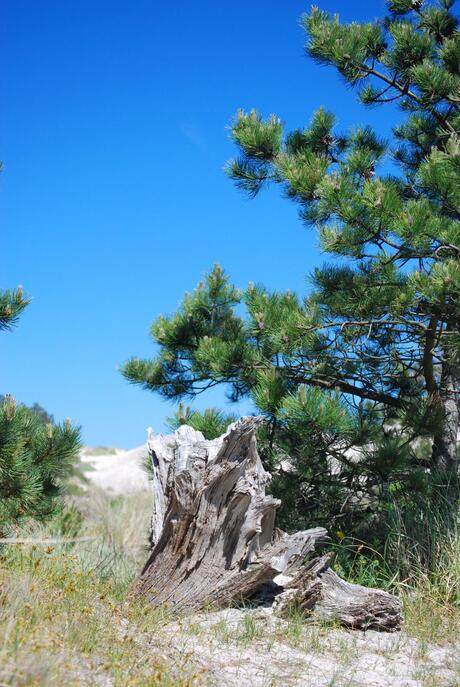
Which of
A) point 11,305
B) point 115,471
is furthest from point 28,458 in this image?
point 115,471

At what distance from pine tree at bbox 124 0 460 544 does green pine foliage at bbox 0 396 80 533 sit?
113 cm

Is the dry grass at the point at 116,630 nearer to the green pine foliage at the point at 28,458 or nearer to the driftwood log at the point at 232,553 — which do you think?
the driftwood log at the point at 232,553

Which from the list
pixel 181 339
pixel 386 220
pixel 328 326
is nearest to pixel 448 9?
pixel 386 220

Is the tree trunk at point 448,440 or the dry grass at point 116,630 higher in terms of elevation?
the tree trunk at point 448,440

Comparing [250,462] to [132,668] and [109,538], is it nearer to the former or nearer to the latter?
[132,668]

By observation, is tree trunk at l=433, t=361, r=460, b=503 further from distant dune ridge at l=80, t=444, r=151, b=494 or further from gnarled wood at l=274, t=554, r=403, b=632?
distant dune ridge at l=80, t=444, r=151, b=494

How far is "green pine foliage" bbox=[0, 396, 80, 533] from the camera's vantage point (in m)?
5.23

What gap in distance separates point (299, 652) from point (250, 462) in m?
1.24

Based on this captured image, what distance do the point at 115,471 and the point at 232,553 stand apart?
66.3 feet

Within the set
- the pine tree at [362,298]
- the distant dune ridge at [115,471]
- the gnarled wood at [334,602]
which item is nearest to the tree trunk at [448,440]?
the pine tree at [362,298]

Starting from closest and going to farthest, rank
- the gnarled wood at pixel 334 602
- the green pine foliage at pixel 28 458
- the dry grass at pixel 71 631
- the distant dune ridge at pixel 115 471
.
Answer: the dry grass at pixel 71 631 < the gnarled wood at pixel 334 602 < the green pine foliage at pixel 28 458 < the distant dune ridge at pixel 115 471

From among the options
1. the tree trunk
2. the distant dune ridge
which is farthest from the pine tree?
the distant dune ridge

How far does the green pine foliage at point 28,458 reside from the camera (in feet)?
17.2

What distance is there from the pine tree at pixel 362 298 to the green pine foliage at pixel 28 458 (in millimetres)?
1126
